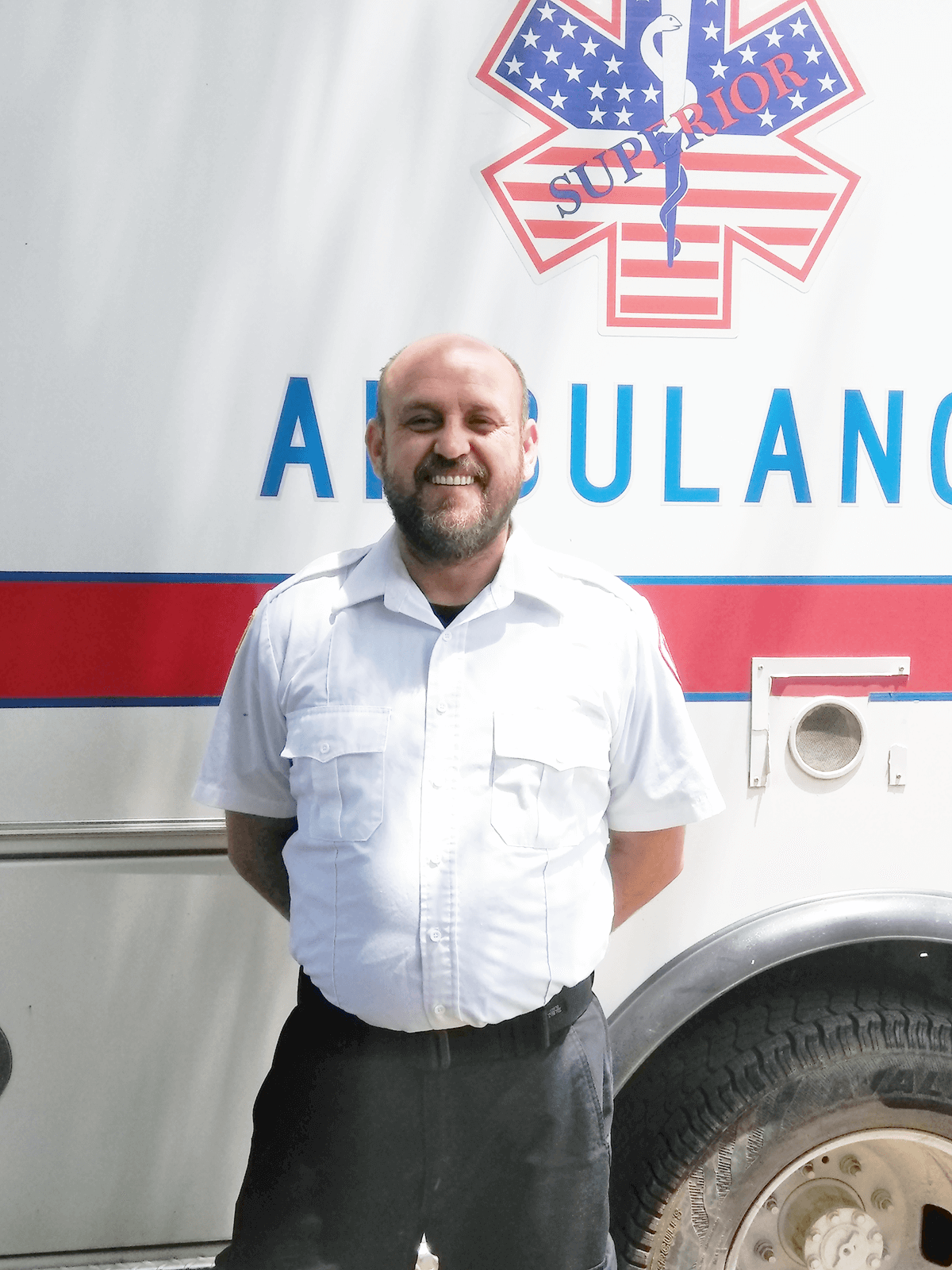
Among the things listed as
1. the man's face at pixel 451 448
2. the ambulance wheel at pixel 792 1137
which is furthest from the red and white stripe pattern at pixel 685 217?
the ambulance wheel at pixel 792 1137

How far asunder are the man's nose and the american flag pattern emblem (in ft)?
1.44

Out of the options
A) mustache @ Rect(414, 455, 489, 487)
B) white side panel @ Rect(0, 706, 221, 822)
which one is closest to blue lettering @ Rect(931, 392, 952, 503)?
mustache @ Rect(414, 455, 489, 487)

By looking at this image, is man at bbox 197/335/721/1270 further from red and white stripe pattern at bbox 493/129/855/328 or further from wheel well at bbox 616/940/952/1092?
wheel well at bbox 616/940/952/1092

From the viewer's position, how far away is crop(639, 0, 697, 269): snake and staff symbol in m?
1.72

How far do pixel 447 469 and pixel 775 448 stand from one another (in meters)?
0.66

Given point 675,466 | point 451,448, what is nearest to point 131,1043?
point 451,448

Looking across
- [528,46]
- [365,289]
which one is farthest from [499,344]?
[528,46]

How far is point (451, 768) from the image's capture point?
57.1 inches

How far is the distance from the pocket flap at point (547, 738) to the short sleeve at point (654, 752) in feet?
0.27

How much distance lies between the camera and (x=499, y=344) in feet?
5.73

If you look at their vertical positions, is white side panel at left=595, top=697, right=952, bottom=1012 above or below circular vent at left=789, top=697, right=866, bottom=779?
below

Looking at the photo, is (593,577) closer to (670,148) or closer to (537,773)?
(537,773)

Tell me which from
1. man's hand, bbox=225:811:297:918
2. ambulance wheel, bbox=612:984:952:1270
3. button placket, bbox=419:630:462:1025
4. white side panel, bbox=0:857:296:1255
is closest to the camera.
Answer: button placket, bbox=419:630:462:1025

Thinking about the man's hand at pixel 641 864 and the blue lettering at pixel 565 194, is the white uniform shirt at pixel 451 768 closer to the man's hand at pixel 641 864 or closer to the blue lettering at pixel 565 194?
the man's hand at pixel 641 864
